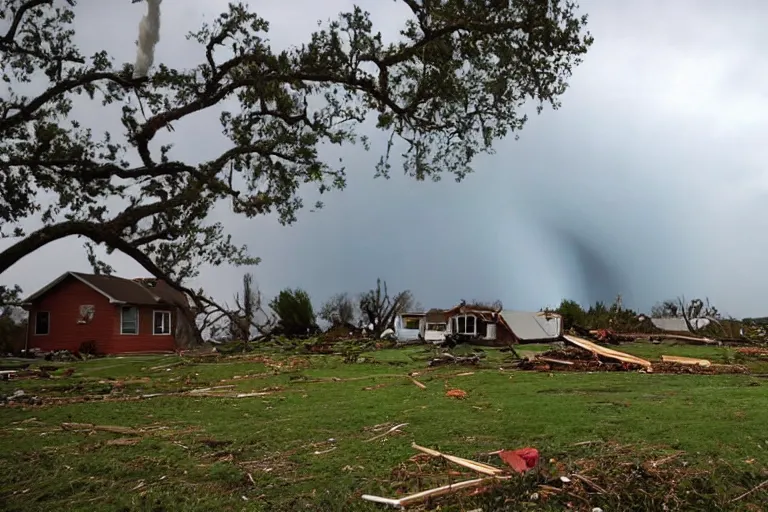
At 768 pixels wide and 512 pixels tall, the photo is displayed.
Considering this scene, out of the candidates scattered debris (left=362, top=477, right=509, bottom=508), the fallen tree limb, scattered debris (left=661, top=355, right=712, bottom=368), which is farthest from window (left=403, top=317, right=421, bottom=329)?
scattered debris (left=362, top=477, right=509, bottom=508)

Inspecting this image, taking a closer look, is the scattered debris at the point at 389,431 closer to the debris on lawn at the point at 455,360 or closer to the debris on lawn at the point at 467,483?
the debris on lawn at the point at 467,483

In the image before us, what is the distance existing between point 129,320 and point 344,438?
30141 millimetres

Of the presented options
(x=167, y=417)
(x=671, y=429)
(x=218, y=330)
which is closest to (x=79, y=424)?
(x=167, y=417)

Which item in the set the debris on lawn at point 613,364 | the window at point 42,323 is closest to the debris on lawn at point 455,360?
the debris on lawn at point 613,364

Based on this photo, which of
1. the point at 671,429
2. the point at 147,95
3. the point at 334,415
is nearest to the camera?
the point at 671,429

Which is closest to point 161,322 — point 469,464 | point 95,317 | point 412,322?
point 95,317

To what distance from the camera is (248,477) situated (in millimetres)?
4598

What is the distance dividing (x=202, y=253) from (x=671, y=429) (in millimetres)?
12592

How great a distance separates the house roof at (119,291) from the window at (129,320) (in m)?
0.61

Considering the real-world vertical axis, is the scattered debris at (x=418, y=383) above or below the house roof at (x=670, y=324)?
below

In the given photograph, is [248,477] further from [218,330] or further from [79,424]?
[218,330]

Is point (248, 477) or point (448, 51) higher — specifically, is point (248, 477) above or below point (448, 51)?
below

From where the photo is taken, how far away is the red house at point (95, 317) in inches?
1252

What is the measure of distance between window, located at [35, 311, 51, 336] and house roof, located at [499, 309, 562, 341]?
23.8m
